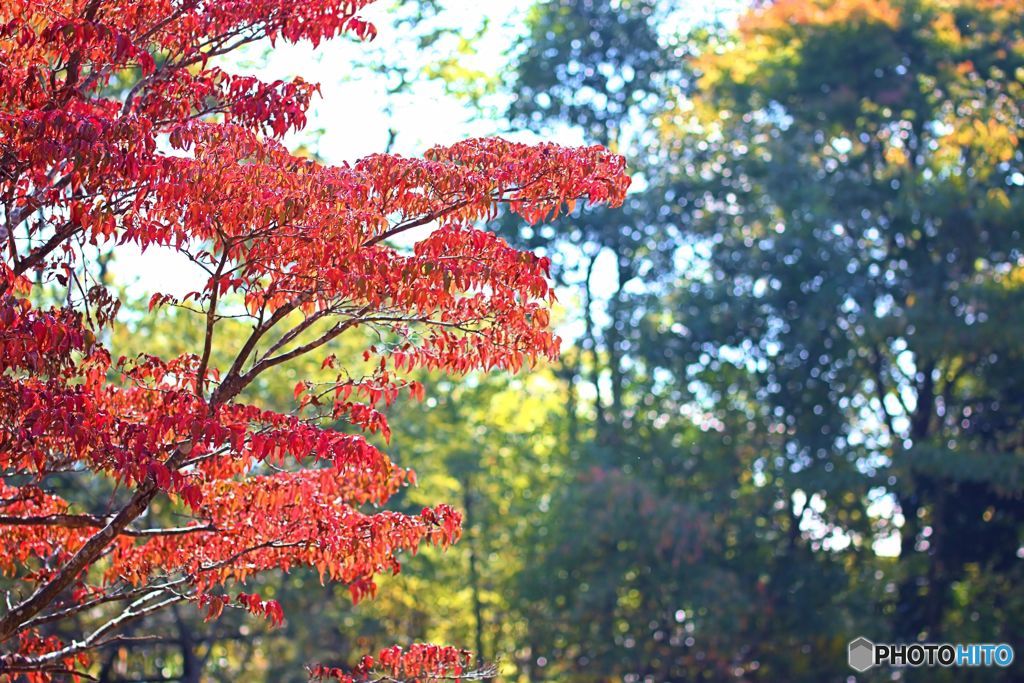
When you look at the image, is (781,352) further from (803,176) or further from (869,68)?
(869,68)

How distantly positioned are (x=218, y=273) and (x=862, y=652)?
1037cm

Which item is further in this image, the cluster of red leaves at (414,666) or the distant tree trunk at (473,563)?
the distant tree trunk at (473,563)

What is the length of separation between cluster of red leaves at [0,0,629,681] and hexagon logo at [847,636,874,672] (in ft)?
29.5

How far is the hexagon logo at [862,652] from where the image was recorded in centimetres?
1284

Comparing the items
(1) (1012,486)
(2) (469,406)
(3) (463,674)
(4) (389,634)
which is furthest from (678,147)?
(3) (463,674)

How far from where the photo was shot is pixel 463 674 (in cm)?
478

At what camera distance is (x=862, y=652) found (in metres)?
12.8

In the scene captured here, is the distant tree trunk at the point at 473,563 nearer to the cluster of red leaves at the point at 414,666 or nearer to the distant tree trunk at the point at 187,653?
the distant tree trunk at the point at 187,653

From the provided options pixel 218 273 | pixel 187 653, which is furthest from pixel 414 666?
pixel 187 653

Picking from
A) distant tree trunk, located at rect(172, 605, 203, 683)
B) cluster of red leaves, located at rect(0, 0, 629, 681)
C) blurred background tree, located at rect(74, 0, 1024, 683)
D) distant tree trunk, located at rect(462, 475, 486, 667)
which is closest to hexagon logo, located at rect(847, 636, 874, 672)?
blurred background tree, located at rect(74, 0, 1024, 683)

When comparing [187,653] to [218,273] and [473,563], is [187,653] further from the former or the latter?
[218,273]

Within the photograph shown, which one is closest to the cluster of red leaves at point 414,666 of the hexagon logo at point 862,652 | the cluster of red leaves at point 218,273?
the cluster of red leaves at point 218,273

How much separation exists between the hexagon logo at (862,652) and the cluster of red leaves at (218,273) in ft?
29.5

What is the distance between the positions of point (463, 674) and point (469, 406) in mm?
10840
